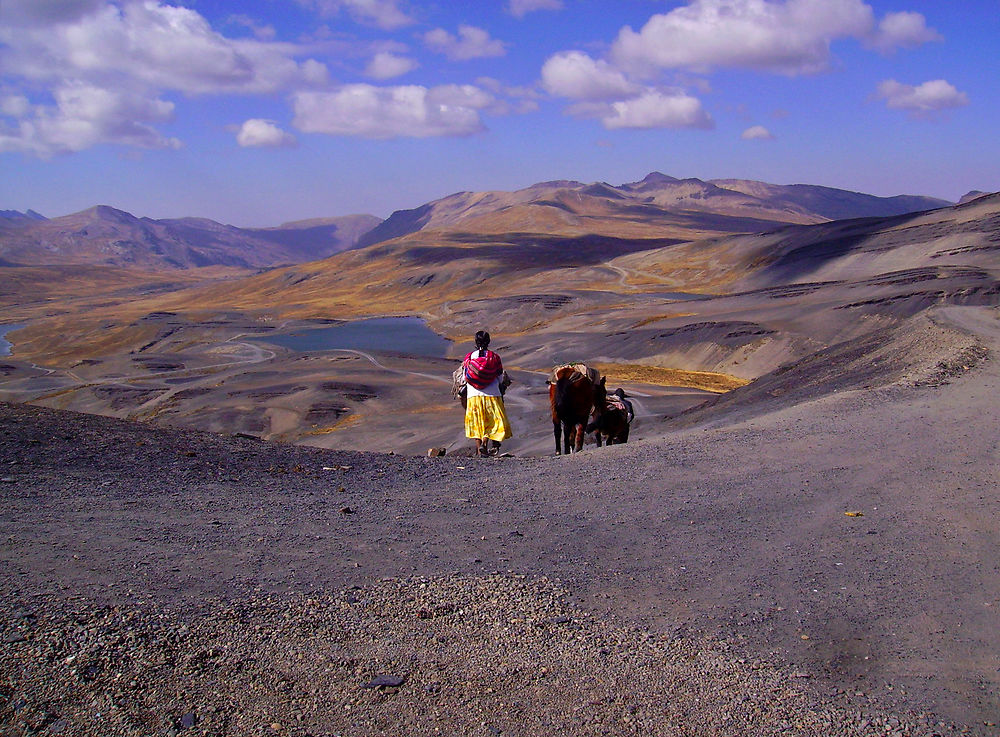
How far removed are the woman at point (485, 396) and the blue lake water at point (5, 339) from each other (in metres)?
77.4

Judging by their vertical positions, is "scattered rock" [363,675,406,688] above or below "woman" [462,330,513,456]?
below

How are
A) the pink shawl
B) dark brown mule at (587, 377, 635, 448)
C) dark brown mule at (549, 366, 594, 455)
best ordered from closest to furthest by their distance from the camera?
the pink shawl, dark brown mule at (549, 366, 594, 455), dark brown mule at (587, 377, 635, 448)

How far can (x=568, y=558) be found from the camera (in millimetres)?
5930

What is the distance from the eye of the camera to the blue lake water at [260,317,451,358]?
63125 millimetres

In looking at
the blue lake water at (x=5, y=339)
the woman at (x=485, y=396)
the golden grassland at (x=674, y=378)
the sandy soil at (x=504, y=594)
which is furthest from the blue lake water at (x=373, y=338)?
the sandy soil at (x=504, y=594)

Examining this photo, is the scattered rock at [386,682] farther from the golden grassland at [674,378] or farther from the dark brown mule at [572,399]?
the golden grassland at [674,378]

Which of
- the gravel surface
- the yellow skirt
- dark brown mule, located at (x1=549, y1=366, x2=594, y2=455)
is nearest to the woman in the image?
the yellow skirt

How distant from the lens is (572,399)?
12.2 m

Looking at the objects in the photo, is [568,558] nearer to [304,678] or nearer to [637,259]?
[304,678]

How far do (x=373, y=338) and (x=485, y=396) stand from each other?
59433mm

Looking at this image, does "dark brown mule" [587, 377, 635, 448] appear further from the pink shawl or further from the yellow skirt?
the pink shawl

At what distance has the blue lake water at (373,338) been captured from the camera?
207ft

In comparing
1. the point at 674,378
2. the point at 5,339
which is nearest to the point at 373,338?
the point at 674,378

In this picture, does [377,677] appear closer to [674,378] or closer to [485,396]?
[485,396]
